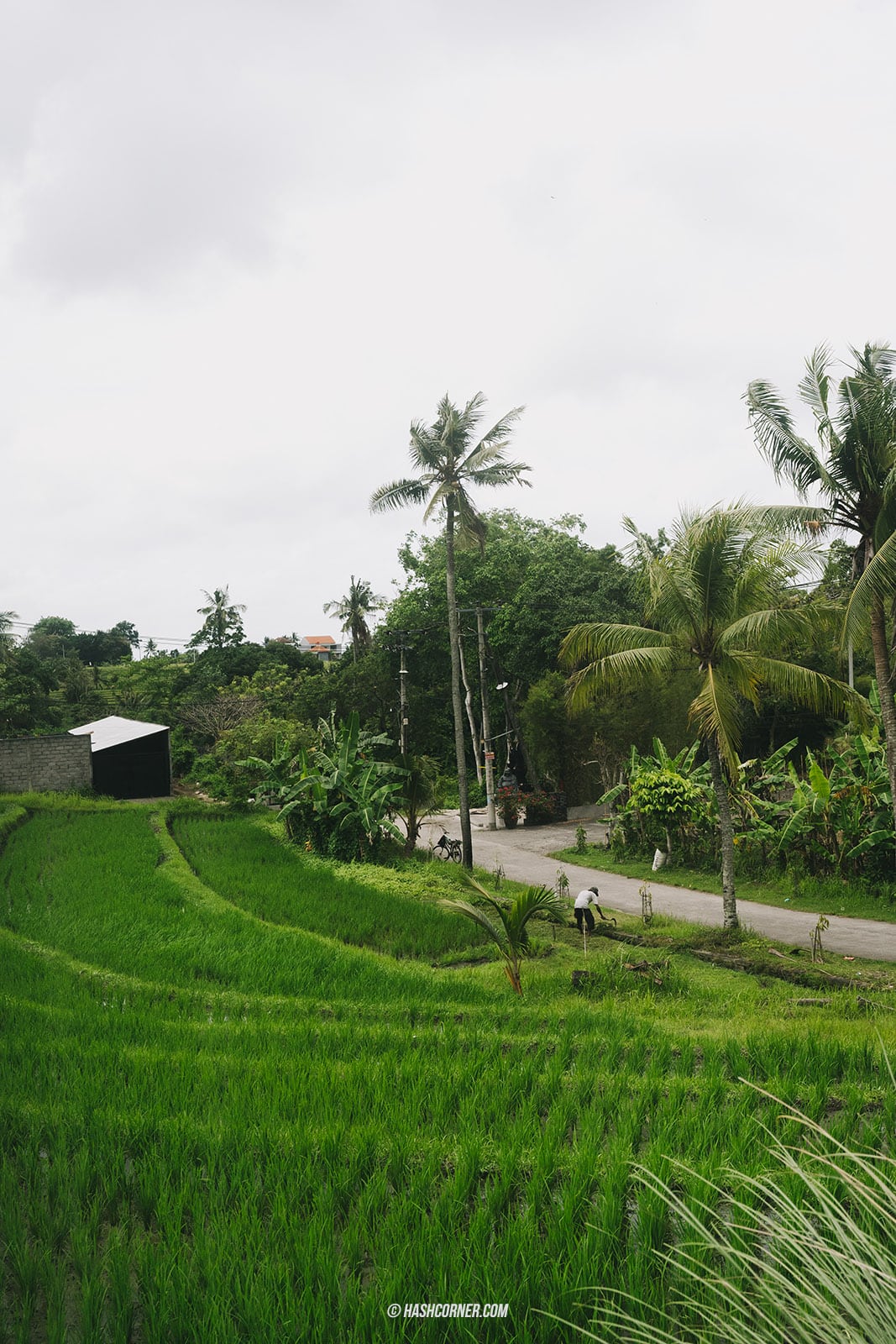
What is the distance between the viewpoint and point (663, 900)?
1489cm

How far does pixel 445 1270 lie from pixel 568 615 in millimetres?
26101

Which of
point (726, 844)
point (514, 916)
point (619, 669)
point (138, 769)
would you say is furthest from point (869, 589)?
point (138, 769)

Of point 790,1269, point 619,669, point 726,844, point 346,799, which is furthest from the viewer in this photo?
point 346,799

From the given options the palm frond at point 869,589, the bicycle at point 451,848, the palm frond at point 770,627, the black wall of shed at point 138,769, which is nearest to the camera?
the palm frond at point 869,589

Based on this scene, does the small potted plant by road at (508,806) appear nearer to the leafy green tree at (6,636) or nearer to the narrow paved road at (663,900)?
the narrow paved road at (663,900)

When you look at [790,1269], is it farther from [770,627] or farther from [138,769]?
[138,769]

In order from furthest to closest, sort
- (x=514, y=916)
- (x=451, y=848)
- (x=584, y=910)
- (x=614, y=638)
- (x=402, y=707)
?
(x=402, y=707)
(x=451, y=848)
(x=614, y=638)
(x=584, y=910)
(x=514, y=916)

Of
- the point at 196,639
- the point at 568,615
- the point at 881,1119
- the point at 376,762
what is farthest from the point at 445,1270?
the point at 196,639

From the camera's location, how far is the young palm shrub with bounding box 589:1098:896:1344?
2.01m

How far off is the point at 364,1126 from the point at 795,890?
1240 centimetres

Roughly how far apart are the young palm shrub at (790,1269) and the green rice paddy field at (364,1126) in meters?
0.13

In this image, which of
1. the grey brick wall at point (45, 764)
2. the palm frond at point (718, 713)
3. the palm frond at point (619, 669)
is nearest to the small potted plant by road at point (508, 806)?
the grey brick wall at point (45, 764)

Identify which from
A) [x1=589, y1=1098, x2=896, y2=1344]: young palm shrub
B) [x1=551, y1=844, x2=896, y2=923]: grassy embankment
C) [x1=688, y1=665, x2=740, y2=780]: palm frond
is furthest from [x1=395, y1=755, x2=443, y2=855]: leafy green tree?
[x1=589, y1=1098, x2=896, y2=1344]: young palm shrub

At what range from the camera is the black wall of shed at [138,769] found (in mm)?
27359
